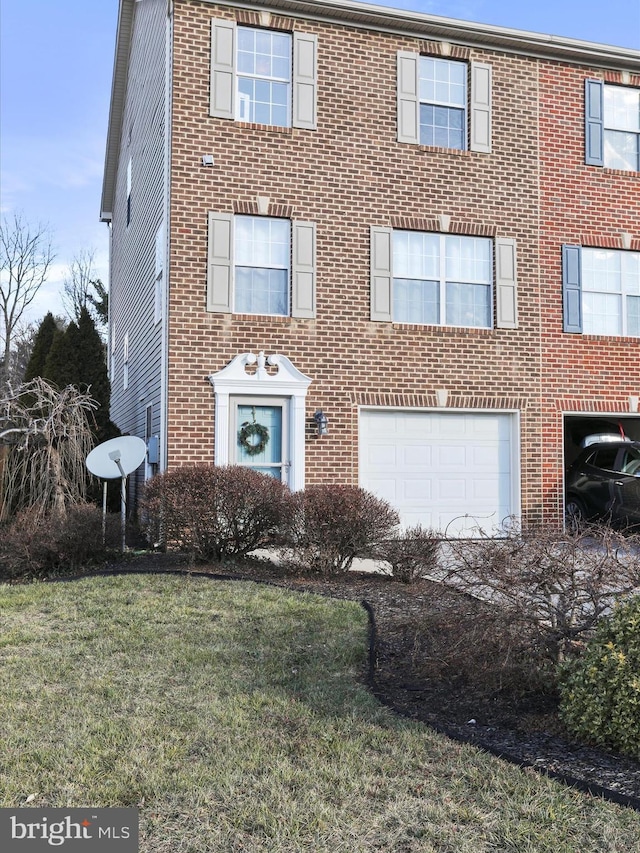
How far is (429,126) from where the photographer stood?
13.0 metres

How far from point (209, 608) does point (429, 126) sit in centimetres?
916

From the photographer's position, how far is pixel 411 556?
8.62 m

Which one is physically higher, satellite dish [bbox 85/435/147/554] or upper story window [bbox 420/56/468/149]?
upper story window [bbox 420/56/468/149]

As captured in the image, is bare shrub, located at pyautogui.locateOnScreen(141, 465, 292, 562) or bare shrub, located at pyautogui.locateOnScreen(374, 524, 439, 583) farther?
bare shrub, located at pyautogui.locateOnScreen(141, 465, 292, 562)

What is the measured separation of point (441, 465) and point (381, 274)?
3199 millimetres

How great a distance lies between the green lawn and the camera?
10.8ft

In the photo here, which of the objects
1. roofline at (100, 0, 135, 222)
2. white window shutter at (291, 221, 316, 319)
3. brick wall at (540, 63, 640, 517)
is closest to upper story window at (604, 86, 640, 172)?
brick wall at (540, 63, 640, 517)

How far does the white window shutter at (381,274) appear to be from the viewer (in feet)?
40.8

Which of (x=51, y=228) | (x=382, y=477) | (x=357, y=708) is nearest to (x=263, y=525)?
(x=382, y=477)

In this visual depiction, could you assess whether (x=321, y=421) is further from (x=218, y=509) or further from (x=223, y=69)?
(x=223, y=69)

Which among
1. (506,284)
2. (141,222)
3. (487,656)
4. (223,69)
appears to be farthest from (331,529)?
(141,222)

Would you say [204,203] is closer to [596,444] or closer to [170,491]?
[170,491]

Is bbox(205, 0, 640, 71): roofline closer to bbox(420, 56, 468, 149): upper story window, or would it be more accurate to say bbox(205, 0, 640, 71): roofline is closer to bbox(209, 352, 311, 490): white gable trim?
bbox(420, 56, 468, 149): upper story window

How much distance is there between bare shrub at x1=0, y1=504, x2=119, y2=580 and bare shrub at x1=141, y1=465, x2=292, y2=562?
0.82m
